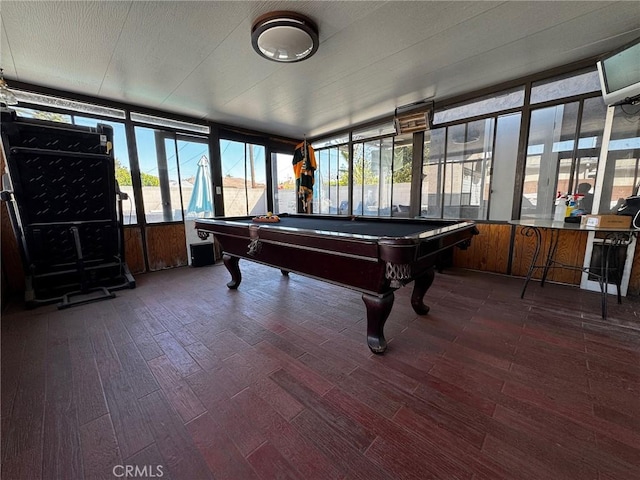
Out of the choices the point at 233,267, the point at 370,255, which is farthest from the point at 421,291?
the point at 233,267

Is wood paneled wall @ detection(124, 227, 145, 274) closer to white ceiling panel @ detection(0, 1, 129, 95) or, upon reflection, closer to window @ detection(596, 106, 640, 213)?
white ceiling panel @ detection(0, 1, 129, 95)

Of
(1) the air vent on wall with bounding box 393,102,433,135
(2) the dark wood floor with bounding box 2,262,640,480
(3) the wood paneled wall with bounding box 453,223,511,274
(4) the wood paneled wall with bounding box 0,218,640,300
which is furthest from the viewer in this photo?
(1) the air vent on wall with bounding box 393,102,433,135

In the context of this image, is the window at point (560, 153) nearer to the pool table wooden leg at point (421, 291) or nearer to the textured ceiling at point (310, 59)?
the textured ceiling at point (310, 59)

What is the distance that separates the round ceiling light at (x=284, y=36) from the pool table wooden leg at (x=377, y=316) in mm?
2101

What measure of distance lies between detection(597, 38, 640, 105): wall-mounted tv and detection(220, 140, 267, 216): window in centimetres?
496

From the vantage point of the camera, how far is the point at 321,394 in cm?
143

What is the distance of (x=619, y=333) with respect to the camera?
6.45 feet

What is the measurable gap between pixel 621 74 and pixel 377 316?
3.29 metres

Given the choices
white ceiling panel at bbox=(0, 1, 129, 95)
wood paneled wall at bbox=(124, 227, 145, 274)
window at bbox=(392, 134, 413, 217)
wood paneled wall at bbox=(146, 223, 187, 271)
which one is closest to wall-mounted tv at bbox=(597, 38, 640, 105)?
window at bbox=(392, 134, 413, 217)

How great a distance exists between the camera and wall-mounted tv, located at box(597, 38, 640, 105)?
7.29 ft

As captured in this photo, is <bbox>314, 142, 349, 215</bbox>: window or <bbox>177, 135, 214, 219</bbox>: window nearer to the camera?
<bbox>177, 135, 214, 219</bbox>: window

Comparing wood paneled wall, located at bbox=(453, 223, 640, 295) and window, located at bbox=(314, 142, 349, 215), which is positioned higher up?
window, located at bbox=(314, 142, 349, 215)

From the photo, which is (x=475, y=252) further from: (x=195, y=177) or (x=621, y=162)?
(x=195, y=177)

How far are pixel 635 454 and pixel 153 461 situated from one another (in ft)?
6.83
